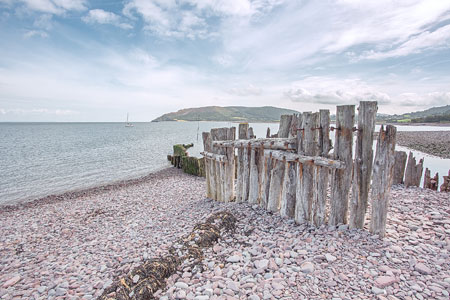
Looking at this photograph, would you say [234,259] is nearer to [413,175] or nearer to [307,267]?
[307,267]

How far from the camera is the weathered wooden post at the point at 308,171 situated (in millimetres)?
4980

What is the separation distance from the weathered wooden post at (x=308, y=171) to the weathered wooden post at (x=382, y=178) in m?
1.12

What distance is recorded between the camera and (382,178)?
14.3ft

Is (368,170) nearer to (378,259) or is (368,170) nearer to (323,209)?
(323,209)

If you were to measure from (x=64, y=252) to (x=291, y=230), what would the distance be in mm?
5747

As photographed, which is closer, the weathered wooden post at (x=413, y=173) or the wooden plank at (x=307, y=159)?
the wooden plank at (x=307, y=159)

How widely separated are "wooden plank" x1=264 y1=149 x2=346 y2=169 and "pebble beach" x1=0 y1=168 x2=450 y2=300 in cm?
130

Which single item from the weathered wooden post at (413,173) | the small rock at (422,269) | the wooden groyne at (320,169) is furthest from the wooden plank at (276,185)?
the weathered wooden post at (413,173)

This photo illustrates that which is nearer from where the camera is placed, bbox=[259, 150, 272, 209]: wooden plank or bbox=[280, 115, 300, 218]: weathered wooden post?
bbox=[280, 115, 300, 218]: weathered wooden post

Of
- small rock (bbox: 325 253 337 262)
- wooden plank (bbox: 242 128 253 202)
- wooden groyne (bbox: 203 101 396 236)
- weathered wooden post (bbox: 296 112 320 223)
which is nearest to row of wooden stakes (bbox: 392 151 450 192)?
wooden groyne (bbox: 203 101 396 236)

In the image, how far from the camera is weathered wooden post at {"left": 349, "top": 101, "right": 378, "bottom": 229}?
431 centimetres

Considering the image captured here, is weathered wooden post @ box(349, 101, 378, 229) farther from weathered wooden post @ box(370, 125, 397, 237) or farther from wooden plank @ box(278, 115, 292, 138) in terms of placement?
wooden plank @ box(278, 115, 292, 138)

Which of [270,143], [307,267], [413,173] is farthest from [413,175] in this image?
[307,267]

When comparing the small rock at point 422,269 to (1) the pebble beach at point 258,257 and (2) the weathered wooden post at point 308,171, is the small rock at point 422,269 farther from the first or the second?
(2) the weathered wooden post at point 308,171
